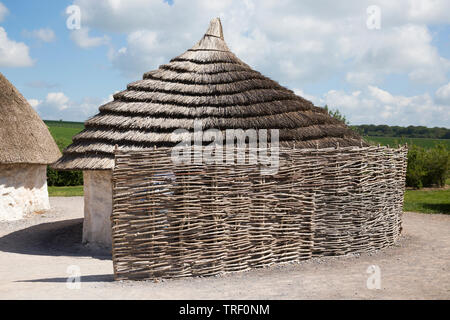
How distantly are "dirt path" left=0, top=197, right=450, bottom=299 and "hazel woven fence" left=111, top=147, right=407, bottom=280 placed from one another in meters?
0.27

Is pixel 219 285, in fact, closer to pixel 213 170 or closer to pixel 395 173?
pixel 213 170

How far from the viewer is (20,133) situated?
13453 millimetres

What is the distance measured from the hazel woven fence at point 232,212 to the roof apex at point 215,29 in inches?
227

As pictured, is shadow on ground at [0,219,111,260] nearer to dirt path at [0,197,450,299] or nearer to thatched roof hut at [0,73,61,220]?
dirt path at [0,197,450,299]

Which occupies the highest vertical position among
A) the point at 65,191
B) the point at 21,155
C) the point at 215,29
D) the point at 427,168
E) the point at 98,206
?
the point at 215,29

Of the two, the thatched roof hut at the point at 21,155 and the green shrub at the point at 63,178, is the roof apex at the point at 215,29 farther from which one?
the green shrub at the point at 63,178

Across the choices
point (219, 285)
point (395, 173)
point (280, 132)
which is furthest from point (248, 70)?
point (219, 285)

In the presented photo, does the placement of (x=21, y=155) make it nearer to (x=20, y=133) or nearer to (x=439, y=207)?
(x=20, y=133)

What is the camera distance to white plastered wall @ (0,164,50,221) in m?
13.2

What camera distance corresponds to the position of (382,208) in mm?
9055

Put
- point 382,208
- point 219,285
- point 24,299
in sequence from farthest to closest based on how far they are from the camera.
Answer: point 382,208
point 219,285
point 24,299

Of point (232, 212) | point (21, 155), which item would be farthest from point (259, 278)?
point (21, 155)

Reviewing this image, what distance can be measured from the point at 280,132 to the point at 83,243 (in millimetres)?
5122

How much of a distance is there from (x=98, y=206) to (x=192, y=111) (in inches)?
114
